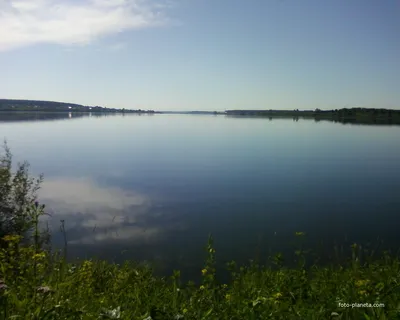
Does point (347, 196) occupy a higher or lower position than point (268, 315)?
lower

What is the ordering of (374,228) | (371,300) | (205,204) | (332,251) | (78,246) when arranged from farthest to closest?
(205,204) → (374,228) → (78,246) → (332,251) → (371,300)

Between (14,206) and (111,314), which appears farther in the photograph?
(14,206)

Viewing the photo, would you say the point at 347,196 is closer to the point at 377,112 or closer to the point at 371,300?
the point at 371,300

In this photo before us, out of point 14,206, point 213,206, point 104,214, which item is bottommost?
point 104,214

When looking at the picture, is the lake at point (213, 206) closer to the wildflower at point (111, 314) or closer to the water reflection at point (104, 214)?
the water reflection at point (104, 214)

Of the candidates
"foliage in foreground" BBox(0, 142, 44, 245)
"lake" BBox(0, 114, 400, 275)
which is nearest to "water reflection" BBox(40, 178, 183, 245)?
"lake" BBox(0, 114, 400, 275)

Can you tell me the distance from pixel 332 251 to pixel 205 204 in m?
9.40

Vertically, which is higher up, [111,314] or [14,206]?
[111,314]

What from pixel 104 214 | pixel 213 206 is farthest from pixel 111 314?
pixel 213 206

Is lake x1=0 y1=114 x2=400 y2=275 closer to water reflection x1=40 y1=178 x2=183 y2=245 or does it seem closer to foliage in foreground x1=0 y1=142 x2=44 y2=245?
water reflection x1=40 y1=178 x2=183 y2=245

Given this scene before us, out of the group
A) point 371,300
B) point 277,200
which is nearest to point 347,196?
point 277,200

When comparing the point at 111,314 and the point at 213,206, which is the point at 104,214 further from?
the point at 111,314

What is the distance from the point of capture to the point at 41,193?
24344 mm

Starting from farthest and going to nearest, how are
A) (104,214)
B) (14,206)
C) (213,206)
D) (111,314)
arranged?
(213,206), (104,214), (14,206), (111,314)
